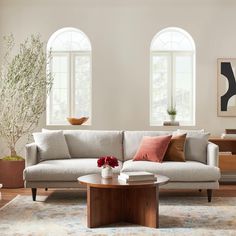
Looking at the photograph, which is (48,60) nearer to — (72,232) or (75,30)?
(75,30)

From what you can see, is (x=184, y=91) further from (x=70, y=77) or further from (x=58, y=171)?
(x=58, y=171)

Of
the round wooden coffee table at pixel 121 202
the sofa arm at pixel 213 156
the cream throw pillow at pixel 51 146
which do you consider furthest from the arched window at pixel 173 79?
the round wooden coffee table at pixel 121 202

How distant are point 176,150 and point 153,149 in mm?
295

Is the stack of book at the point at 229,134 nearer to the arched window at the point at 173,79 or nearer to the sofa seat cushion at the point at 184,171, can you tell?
the arched window at the point at 173,79

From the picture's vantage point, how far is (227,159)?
7.16 m

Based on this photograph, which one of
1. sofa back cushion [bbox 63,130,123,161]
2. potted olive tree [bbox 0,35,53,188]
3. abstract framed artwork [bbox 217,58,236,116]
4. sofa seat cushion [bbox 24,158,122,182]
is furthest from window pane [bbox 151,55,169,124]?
sofa seat cushion [bbox 24,158,122,182]

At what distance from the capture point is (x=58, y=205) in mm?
5551

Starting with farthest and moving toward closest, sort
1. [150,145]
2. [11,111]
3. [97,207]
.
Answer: [11,111] → [150,145] → [97,207]

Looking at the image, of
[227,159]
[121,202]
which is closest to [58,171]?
[121,202]

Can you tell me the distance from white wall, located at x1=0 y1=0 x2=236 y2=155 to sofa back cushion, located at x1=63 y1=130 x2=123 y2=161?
1.15m

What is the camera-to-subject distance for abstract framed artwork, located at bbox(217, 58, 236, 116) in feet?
25.0

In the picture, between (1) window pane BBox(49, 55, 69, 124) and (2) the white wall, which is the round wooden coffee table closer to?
(2) the white wall

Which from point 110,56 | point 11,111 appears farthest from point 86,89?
point 11,111

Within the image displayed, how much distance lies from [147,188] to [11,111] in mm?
3149
